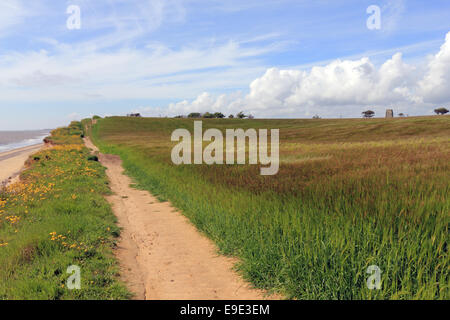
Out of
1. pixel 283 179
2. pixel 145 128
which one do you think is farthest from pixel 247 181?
pixel 145 128

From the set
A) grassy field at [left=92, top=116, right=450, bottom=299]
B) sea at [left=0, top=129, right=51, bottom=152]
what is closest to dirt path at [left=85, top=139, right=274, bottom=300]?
grassy field at [left=92, top=116, right=450, bottom=299]

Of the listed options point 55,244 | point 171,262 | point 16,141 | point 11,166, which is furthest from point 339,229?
point 16,141

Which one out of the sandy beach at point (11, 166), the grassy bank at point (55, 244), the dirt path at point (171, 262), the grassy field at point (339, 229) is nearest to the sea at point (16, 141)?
the sandy beach at point (11, 166)

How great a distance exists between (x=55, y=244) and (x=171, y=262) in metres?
2.73

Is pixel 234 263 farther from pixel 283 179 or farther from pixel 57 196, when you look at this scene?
pixel 57 196

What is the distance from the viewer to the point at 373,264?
4.56m

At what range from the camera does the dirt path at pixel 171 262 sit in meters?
5.40

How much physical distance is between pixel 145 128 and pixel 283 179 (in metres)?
85.2

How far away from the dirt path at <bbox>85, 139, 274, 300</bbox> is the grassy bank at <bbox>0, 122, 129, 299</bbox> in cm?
43

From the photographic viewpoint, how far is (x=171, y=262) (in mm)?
6824

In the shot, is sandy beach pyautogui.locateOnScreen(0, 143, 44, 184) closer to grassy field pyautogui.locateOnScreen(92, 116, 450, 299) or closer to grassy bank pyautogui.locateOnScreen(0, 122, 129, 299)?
grassy bank pyautogui.locateOnScreen(0, 122, 129, 299)

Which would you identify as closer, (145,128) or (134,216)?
(134,216)

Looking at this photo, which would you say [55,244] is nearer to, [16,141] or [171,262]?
[171,262]
